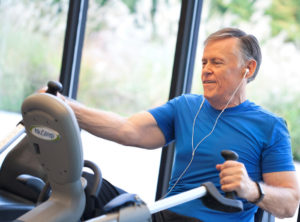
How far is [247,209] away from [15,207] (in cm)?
119

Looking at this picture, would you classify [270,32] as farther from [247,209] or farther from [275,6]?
[247,209]

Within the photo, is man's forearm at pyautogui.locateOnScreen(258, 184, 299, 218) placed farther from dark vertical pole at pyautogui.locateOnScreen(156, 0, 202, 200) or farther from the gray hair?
dark vertical pole at pyautogui.locateOnScreen(156, 0, 202, 200)

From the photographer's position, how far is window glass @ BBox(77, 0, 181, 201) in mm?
3072

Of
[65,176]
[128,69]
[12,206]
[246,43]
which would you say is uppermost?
[246,43]

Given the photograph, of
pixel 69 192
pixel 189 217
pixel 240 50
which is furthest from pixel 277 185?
pixel 69 192

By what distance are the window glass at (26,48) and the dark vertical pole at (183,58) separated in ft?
3.74

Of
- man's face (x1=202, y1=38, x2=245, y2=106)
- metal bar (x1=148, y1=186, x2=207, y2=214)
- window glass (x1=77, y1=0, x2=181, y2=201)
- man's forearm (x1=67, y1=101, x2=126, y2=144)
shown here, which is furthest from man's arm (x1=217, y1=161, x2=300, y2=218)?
window glass (x1=77, y1=0, x2=181, y2=201)

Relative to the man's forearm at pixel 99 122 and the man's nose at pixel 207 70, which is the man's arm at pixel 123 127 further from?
the man's nose at pixel 207 70

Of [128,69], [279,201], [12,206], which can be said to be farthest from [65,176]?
[128,69]

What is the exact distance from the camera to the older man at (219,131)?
186cm

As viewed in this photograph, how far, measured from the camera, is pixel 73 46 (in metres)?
3.47

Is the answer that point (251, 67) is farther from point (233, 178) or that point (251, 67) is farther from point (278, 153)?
point (233, 178)

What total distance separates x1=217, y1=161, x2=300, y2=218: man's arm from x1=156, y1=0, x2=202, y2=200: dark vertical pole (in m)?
1.10

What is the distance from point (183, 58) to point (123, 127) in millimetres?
876
